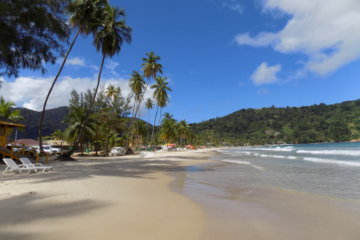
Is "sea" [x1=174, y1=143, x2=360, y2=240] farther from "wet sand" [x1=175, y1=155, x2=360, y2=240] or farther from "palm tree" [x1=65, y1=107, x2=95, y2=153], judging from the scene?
"palm tree" [x1=65, y1=107, x2=95, y2=153]

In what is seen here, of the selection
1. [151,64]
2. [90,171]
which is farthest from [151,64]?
[90,171]

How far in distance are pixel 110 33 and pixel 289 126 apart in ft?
560

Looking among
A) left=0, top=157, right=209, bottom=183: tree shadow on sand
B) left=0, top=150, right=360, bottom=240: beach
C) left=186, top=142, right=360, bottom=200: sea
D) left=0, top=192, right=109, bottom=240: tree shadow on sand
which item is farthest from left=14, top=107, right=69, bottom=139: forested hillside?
left=0, top=150, right=360, bottom=240: beach

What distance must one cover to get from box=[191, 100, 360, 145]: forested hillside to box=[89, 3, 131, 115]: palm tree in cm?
9412

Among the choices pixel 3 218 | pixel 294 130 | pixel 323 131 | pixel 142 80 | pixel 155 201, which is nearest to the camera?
pixel 3 218

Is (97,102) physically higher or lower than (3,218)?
higher

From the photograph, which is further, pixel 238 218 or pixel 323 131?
pixel 323 131

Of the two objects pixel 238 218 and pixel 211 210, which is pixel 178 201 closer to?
pixel 211 210

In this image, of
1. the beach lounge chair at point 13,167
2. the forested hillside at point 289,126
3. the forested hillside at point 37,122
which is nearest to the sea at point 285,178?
the beach lounge chair at point 13,167

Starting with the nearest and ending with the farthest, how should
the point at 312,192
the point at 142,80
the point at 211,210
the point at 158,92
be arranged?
the point at 211,210 → the point at 312,192 → the point at 142,80 → the point at 158,92

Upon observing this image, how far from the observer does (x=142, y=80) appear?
36594 mm

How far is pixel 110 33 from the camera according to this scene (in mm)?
22031

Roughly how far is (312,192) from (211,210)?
14.2 feet

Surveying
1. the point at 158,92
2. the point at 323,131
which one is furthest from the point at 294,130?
the point at 158,92
